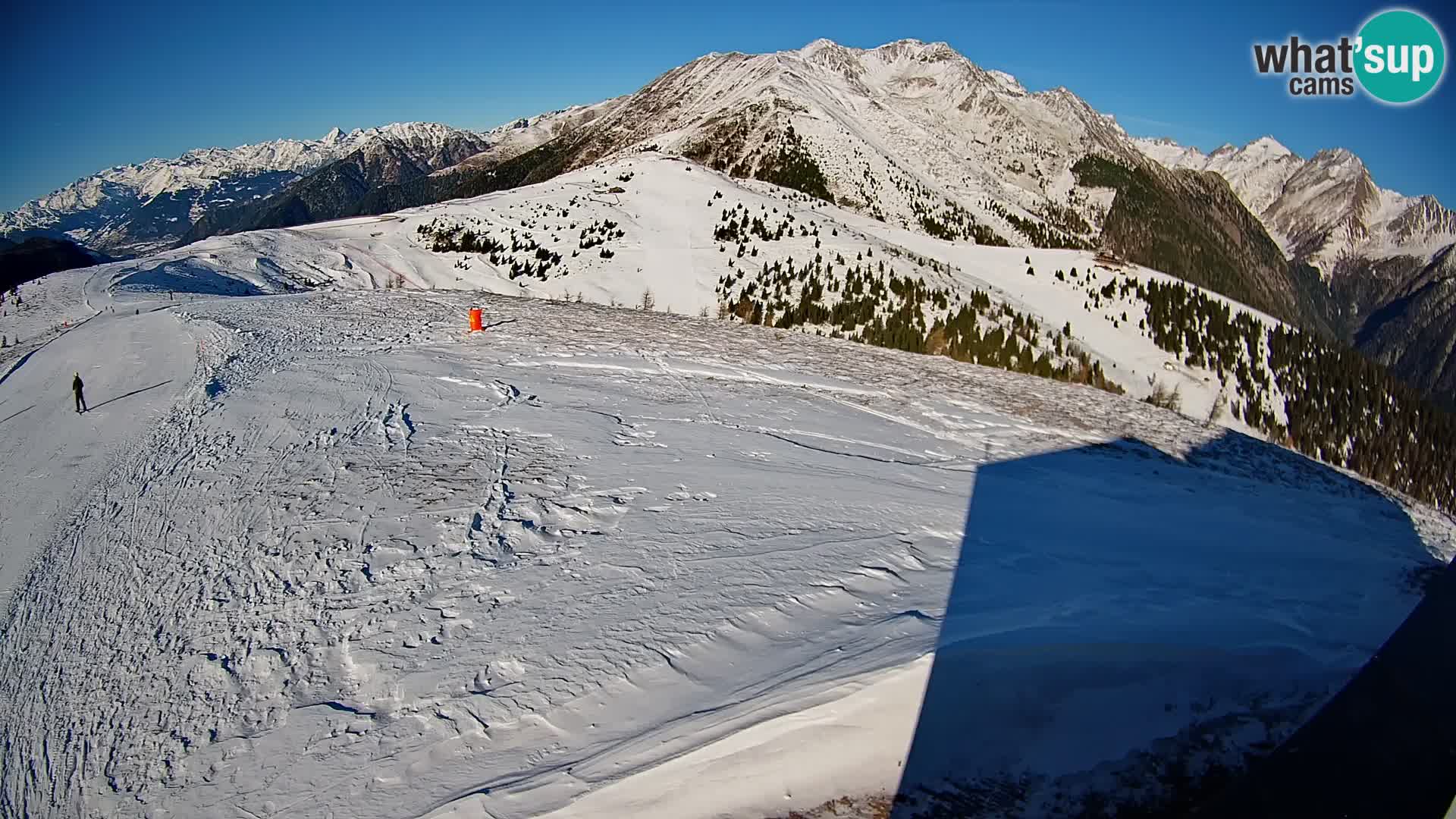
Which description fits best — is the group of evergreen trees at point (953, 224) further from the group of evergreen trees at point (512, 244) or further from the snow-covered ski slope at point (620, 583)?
the snow-covered ski slope at point (620, 583)

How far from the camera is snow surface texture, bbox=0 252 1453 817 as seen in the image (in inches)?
165

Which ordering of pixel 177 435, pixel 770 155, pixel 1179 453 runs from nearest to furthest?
pixel 177 435 → pixel 1179 453 → pixel 770 155

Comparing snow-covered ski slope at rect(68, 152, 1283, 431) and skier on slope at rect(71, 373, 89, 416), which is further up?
snow-covered ski slope at rect(68, 152, 1283, 431)

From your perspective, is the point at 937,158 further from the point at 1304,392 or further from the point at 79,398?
the point at 79,398

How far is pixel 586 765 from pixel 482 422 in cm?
640

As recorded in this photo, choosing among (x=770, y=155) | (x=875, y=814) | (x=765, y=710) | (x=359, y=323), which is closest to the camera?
(x=875, y=814)

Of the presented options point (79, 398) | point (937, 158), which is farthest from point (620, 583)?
point (937, 158)

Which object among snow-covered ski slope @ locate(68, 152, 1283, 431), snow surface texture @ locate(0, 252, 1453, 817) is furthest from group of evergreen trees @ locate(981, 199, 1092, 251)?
snow surface texture @ locate(0, 252, 1453, 817)

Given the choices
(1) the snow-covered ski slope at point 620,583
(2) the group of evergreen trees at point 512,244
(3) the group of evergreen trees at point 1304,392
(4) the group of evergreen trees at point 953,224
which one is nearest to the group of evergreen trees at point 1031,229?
(4) the group of evergreen trees at point 953,224

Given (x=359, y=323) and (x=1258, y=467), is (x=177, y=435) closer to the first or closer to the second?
(x=359, y=323)

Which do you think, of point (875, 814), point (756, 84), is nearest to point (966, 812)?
point (875, 814)

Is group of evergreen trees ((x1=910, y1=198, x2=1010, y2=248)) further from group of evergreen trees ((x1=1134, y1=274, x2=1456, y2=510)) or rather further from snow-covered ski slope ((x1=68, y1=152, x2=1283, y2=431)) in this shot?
group of evergreen trees ((x1=1134, y1=274, x2=1456, y2=510))

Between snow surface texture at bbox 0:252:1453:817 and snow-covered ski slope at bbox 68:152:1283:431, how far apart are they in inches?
452

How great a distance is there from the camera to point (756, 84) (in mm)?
97812
